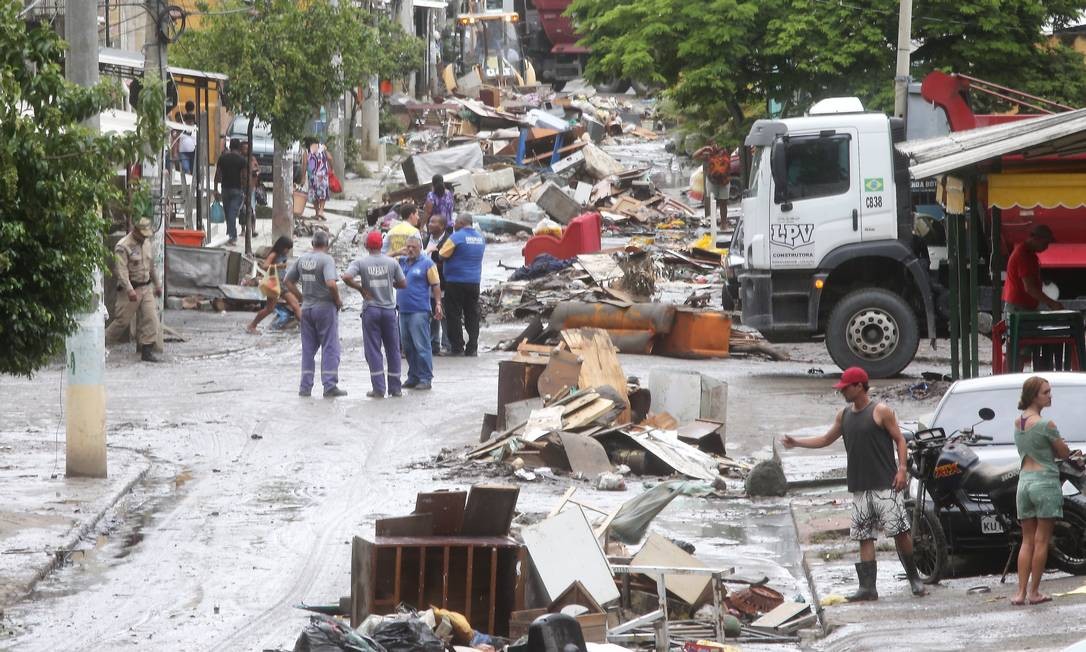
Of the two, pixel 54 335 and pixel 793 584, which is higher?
pixel 54 335

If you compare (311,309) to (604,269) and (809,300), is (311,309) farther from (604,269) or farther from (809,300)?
(604,269)

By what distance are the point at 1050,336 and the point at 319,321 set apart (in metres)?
7.56

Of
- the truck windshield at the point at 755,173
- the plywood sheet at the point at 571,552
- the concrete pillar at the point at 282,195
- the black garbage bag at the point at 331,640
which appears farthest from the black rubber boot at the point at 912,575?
the concrete pillar at the point at 282,195

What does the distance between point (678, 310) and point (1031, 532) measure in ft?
37.7

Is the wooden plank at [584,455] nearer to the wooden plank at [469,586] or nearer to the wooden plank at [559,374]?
the wooden plank at [559,374]

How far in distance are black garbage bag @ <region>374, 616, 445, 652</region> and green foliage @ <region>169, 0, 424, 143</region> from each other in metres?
20.7

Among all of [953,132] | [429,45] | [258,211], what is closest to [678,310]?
[953,132]

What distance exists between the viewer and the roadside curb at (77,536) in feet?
30.8

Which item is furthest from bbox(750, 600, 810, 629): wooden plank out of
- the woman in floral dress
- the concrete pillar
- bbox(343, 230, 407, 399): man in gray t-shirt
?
the woman in floral dress

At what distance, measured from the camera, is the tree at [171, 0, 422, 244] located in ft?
90.9

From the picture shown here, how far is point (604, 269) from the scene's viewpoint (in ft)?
77.9

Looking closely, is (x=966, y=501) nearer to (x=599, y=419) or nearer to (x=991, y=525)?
(x=991, y=525)

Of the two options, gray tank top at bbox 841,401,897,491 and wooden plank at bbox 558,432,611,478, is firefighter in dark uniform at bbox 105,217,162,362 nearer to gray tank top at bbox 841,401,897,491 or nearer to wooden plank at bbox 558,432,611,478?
wooden plank at bbox 558,432,611,478

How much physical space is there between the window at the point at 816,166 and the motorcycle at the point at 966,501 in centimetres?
842
